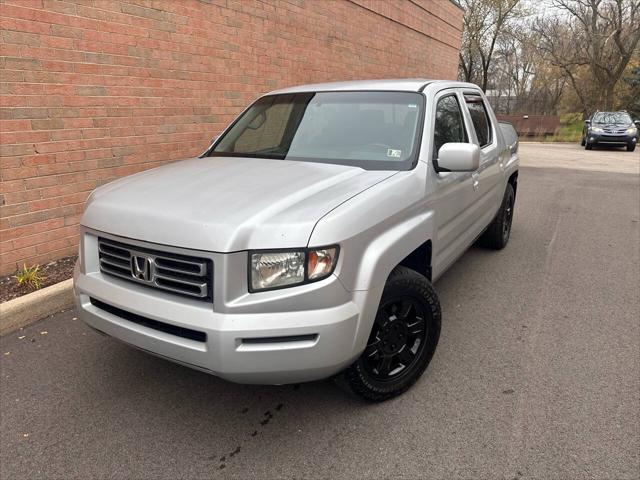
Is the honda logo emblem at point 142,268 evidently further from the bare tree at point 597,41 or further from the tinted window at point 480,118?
the bare tree at point 597,41

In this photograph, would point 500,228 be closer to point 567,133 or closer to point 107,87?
point 107,87

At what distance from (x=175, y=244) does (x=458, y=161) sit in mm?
1738

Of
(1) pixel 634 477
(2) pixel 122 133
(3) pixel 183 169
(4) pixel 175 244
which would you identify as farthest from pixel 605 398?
(2) pixel 122 133

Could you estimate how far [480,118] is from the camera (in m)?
4.67

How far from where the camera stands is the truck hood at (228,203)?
2.16 m

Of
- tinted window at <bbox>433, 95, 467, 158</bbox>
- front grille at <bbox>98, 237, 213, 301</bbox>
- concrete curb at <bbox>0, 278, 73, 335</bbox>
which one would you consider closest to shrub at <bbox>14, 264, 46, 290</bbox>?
concrete curb at <bbox>0, 278, 73, 335</bbox>

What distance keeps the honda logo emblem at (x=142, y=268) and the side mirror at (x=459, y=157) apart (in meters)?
1.81

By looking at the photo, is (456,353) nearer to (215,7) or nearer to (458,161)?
(458,161)

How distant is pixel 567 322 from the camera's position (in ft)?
12.4

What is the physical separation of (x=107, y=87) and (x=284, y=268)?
3752 mm

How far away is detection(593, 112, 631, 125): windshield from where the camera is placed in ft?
64.2

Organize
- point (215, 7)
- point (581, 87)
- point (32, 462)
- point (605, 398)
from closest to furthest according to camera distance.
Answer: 1. point (32, 462)
2. point (605, 398)
3. point (215, 7)
4. point (581, 87)

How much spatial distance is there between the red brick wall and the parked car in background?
16148 millimetres

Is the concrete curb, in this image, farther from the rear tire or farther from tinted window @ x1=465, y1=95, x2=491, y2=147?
the rear tire
